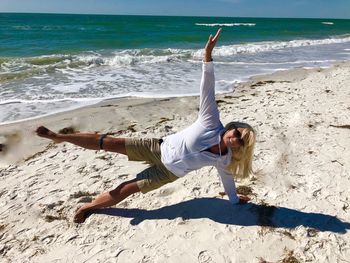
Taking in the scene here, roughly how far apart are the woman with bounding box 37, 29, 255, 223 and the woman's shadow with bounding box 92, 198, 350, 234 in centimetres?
16

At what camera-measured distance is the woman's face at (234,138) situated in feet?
11.0

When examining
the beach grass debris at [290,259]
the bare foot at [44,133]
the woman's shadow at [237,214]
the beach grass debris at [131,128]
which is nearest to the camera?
the beach grass debris at [290,259]

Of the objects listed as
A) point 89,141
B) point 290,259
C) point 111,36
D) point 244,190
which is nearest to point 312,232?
point 290,259

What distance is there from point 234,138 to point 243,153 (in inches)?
8.2

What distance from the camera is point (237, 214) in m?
3.96

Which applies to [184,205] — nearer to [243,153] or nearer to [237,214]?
[237,214]

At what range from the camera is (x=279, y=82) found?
414 inches

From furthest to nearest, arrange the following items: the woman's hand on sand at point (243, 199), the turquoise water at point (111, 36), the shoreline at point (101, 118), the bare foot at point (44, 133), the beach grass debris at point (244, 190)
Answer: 1. the turquoise water at point (111, 36)
2. the shoreline at point (101, 118)
3. the beach grass debris at point (244, 190)
4. the woman's hand on sand at point (243, 199)
5. the bare foot at point (44, 133)

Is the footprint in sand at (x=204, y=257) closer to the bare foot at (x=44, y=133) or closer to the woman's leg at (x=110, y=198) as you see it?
the woman's leg at (x=110, y=198)

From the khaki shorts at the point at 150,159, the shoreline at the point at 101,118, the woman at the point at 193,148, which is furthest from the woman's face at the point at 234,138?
the shoreline at the point at 101,118

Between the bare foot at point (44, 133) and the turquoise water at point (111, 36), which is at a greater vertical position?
the bare foot at point (44, 133)

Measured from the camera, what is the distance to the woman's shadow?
148 inches

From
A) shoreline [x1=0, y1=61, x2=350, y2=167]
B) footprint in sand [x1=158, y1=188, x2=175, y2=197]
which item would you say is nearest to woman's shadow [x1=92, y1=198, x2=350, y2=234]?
footprint in sand [x1=158, y1=188, x2=175, y2=197]

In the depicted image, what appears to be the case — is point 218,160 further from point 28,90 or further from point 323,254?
point 28,90
